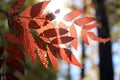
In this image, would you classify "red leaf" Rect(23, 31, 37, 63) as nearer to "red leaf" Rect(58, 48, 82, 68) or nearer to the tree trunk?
"red leaf" Rect(58, 48, 82, 68)

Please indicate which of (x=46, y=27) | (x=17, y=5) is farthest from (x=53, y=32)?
(x=17, y=5)

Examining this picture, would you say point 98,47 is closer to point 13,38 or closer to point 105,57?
point 105,57

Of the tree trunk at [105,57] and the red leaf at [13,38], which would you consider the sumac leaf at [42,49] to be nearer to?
the red leaf at [13,38]

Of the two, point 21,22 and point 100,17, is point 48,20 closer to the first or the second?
point 21,22

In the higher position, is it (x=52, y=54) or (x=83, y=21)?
(x=83, y=21)

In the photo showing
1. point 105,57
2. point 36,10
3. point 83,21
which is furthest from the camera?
point 105,57

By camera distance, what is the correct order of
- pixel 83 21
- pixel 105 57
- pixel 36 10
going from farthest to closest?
pixel 105 57, pixel 83 21, pixel 36 10

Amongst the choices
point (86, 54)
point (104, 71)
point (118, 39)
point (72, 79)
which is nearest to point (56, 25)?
point (104, 71)

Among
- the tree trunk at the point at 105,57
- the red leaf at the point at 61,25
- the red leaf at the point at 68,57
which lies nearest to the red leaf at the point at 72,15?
the red leaf at the point at 61,25
